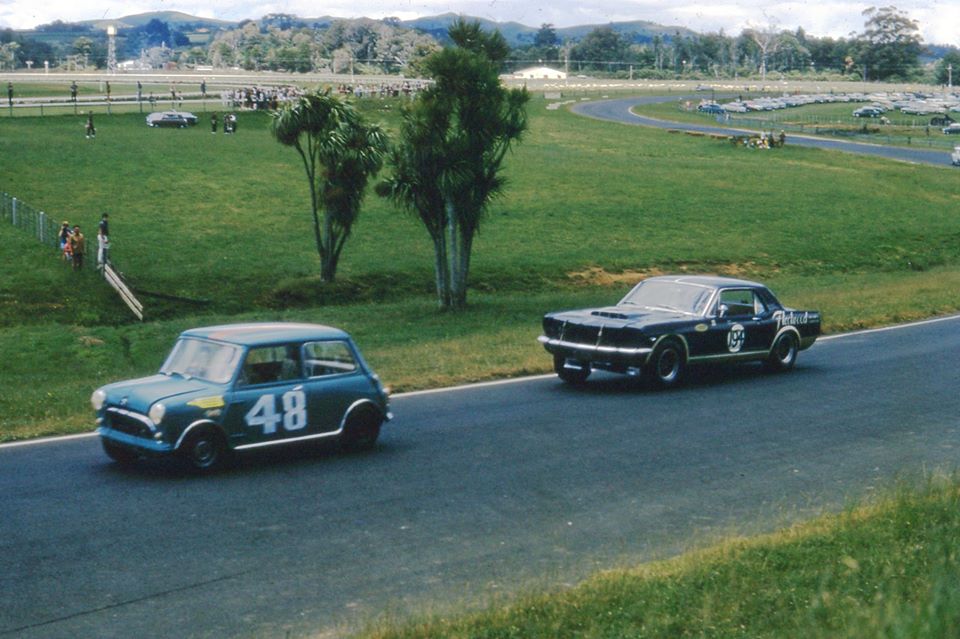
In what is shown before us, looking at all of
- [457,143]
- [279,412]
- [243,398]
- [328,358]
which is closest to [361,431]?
[328,358]

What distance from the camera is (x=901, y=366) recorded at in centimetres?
2112

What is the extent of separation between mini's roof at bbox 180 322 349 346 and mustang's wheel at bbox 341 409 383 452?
3.20 ft

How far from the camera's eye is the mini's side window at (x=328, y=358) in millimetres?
14016

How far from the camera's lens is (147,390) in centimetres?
1312

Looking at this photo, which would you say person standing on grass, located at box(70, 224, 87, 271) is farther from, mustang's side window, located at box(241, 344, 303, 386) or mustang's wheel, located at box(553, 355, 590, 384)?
mustang's side window, located at box(241, 344, 303, 386)

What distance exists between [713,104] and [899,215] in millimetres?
74757

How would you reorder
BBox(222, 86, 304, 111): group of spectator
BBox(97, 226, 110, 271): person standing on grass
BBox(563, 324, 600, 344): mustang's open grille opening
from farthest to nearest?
BBox(222, 86, 304, 111): group of spectator, BBox(97, 226, 110, 271): person standing on grass, BBox(563, 324, 600, 344): mustang's open grille opening

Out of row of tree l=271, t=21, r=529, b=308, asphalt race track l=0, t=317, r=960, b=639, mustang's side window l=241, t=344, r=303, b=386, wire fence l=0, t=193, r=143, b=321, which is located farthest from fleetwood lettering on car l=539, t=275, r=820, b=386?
wire fence l=0, t=193, r=143, b=321

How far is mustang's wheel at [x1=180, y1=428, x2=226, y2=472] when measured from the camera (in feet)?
42.0

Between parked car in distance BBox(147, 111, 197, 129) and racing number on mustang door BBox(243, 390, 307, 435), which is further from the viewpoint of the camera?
parked car in distance BBox(147, 111, 197, 129)

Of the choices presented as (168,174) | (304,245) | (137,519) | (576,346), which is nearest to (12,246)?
(304,245)

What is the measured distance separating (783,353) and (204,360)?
434 inches

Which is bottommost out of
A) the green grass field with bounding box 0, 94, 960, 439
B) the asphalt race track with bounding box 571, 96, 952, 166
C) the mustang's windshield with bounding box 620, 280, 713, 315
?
the green grass field with bounding box 0, 94, 960, 439

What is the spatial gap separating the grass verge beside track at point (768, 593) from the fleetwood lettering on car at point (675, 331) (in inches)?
320
